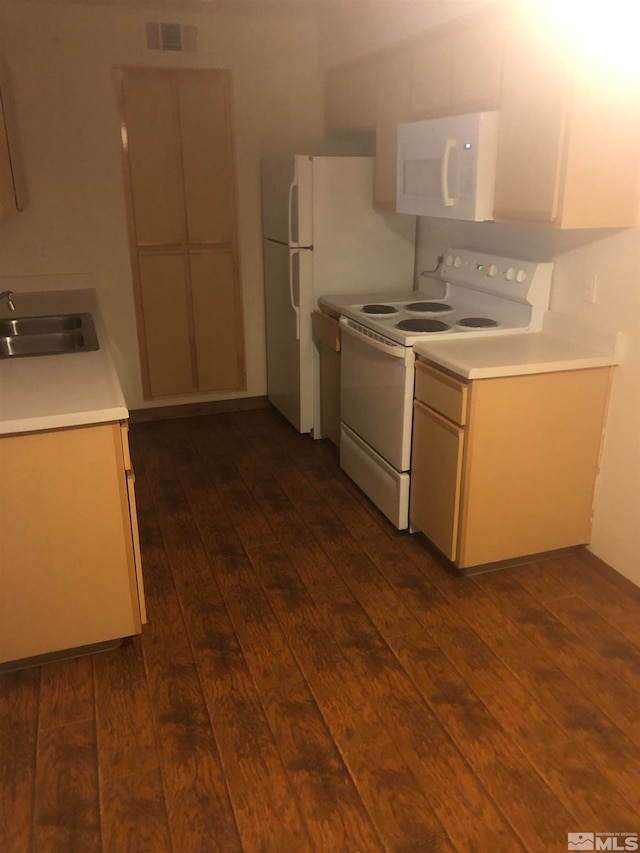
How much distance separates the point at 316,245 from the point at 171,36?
151 centimetres

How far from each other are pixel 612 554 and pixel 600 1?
2017 millimetres

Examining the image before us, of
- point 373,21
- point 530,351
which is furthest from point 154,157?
point 530,351

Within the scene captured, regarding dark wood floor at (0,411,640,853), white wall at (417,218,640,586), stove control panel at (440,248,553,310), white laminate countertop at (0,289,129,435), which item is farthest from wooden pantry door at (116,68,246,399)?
white wall at (417,218,640,586)

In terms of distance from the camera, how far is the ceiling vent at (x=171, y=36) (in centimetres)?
392

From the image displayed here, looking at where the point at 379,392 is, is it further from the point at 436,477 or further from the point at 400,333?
the point at 436,477

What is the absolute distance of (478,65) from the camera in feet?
8.71

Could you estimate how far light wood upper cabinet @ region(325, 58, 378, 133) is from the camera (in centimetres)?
360

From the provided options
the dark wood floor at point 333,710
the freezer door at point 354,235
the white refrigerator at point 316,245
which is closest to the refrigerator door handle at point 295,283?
the white refrigerator at point 316,245

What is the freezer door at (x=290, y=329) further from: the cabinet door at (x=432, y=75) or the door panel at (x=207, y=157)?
the cabinet door at (x=432, y=75)

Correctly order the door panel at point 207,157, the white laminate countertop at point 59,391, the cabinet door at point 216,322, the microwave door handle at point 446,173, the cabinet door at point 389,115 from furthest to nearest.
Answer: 1. the cabinet door at point 216,322
2. the door panel at point 207,157
3. the cabinet door at point 389,115
4. the microwave door handle at point 446,173
5. the white laminate countertop at point 59,391

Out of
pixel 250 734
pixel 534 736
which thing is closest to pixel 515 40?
pixel 534 736

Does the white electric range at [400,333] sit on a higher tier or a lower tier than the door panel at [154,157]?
lower

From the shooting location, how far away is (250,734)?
6.64 ft

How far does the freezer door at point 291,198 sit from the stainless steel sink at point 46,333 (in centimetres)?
124
